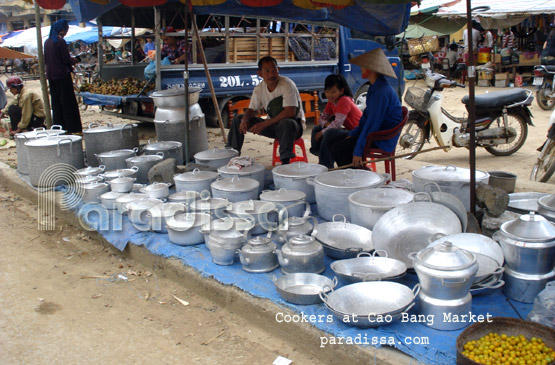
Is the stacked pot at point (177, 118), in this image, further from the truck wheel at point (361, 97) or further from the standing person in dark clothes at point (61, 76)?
the truck wheel at point (361, 97)

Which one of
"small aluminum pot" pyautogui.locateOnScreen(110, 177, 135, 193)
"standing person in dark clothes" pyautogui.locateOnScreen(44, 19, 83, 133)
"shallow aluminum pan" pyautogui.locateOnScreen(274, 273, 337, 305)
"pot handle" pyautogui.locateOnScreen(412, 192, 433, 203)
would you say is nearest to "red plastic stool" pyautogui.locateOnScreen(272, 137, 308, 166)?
"small aluminum pot" pyautogui.locateOnScreen(110, 177, 135, 193)

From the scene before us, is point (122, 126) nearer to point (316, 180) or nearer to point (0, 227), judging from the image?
point (0, 227)

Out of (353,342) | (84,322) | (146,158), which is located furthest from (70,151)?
(353,342)

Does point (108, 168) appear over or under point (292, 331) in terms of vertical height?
over

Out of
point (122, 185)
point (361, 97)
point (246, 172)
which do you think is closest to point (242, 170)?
point (246, 172)

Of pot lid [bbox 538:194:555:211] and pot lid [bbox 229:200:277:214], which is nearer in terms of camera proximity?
pot lid [bbox 538:194:555:211]

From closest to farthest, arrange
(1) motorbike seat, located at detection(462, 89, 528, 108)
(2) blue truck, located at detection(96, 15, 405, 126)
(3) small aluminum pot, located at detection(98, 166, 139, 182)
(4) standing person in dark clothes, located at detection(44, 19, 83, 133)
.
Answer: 1. (3) small aluminum pot, located at detection(98, 166, 139, 182)
2. (1) motorbike seat, located at detection(462, 89, 528, 108)
3. (4) standing person in dark clothes, located at detection(44, 19, 83, 133)
4. (2) blue truck, located at detection(96, 15, 405, 126)

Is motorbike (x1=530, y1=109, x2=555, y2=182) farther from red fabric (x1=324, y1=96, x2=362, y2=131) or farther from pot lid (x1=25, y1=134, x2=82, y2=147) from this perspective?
pot lid (x1=25, y1=134, x2=82, y2=147)

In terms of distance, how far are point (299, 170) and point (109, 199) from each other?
172 centimetres

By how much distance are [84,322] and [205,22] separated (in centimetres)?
698

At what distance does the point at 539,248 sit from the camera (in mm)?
2441

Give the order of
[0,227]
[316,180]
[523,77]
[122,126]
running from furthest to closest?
[523,77] → [122,126] → [0,227] → [316,180]

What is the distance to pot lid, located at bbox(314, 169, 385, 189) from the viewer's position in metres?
3.69

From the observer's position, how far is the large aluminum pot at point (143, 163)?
5.01 metres
